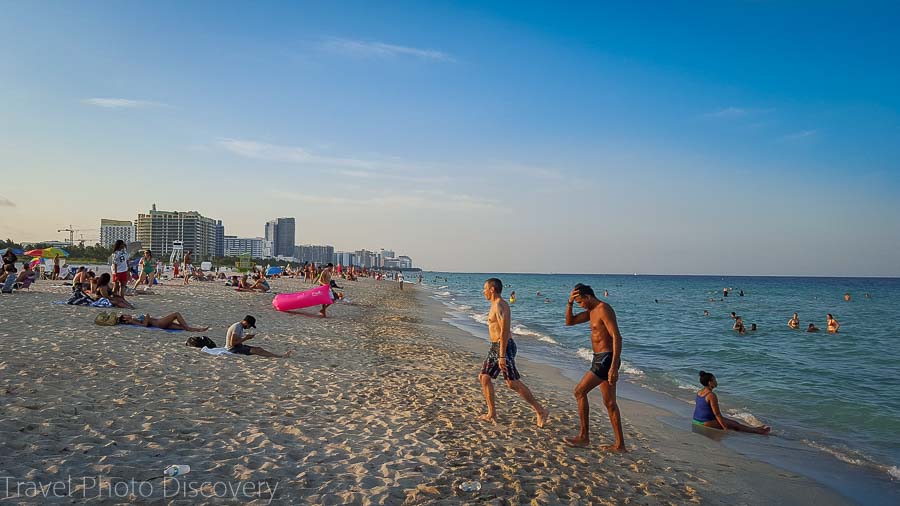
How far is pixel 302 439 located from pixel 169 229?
12896cm

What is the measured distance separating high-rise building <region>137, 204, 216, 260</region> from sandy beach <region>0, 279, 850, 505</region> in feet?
385

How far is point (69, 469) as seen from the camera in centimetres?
361

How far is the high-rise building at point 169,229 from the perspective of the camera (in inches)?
4496

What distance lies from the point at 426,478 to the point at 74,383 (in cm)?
444

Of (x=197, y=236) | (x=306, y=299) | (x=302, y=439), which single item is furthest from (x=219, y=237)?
(x=302, y=439)

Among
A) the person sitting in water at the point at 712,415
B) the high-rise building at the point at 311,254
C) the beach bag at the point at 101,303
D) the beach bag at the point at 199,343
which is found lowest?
the person sitting in water at the point at 712,415

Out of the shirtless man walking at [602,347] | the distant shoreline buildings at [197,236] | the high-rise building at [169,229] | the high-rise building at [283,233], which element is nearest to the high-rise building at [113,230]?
the distant shoreline buildings at [197,236]

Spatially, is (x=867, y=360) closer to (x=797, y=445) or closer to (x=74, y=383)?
(x=797, y=445)

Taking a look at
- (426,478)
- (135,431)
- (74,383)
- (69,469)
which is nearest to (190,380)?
(74,383)

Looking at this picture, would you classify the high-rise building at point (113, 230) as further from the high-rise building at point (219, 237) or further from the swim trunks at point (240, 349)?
the swim trunks at point (240, 349)

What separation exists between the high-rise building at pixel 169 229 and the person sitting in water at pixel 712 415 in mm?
120436

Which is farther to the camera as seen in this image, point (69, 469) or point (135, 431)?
point (135, 431)

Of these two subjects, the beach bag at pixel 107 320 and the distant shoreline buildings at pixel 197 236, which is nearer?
the beach bag at pixel 107 320

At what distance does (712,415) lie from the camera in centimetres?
727
